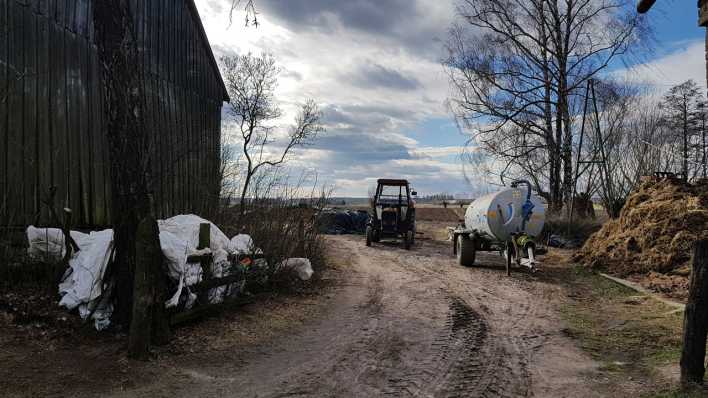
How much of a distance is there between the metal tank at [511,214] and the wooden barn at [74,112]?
6879 mm

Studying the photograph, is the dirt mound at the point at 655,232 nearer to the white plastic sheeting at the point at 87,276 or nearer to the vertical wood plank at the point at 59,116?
the white plastic sheeting at the point at 87,276

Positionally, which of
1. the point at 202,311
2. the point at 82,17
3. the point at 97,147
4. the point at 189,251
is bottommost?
the point at 202,311

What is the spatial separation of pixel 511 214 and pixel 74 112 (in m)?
10.1

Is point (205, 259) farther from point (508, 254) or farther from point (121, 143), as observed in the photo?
point (508, 254)

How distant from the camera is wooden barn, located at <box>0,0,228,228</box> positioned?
8766mm

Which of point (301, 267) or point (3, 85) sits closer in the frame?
point (3, 85)

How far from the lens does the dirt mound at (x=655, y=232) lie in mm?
10992

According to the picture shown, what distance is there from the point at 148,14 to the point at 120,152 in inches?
347

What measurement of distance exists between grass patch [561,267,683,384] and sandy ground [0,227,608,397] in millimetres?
287

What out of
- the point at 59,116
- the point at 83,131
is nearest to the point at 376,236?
the point at 83,131

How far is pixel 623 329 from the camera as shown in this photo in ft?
23.5

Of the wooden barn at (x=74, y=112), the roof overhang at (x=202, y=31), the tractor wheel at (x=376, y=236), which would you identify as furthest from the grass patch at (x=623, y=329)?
the roof overhang at (x=202, y=31)

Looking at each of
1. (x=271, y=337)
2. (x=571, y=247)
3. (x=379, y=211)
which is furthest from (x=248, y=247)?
(x=571, y=247)

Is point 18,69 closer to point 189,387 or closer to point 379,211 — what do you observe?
point 189,387
